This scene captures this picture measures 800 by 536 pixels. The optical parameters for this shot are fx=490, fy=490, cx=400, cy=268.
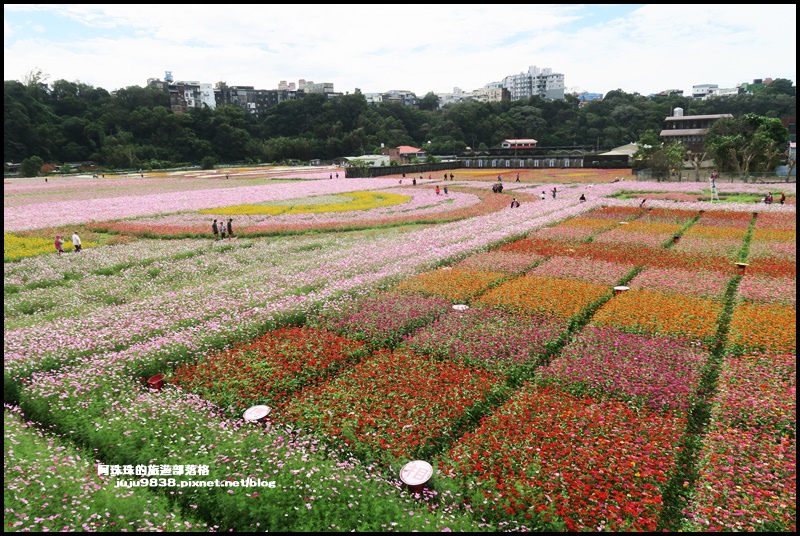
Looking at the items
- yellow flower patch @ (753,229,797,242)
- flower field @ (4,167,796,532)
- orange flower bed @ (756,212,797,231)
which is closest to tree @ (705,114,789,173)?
orange flower bed @ (756,212,797,231)

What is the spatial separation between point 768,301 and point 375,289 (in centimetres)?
1274

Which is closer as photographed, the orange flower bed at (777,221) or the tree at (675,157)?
the orange flower bed at (777,221)

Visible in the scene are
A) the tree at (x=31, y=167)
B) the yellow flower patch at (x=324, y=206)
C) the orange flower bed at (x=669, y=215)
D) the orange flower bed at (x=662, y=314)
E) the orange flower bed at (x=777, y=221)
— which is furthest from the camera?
the tree at (x=31, y=167)

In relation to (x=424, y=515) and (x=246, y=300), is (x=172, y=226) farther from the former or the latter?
(x=424, y=515)

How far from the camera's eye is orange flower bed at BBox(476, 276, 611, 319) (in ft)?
50.0

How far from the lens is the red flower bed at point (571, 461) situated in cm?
720

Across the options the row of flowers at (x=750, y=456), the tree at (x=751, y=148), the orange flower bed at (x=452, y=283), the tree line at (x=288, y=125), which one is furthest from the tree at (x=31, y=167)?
the row of flowers at (x=750, y=456)

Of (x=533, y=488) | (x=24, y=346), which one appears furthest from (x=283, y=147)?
(x=533, y=488)

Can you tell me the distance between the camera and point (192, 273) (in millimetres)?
21328

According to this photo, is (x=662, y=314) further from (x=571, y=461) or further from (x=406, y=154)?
(x=406, y=154)

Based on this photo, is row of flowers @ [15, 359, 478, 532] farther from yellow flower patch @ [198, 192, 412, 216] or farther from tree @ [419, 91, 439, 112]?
tree @ [419, 91, 439, 112]

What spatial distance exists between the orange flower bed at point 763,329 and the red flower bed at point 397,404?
678 cm

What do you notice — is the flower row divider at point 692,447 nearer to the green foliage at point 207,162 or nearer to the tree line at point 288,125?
the tree line at point 288,125

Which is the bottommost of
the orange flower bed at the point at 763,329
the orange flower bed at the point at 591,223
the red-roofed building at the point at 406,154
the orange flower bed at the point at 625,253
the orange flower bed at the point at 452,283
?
the orange flower bed at the point at 763,329
